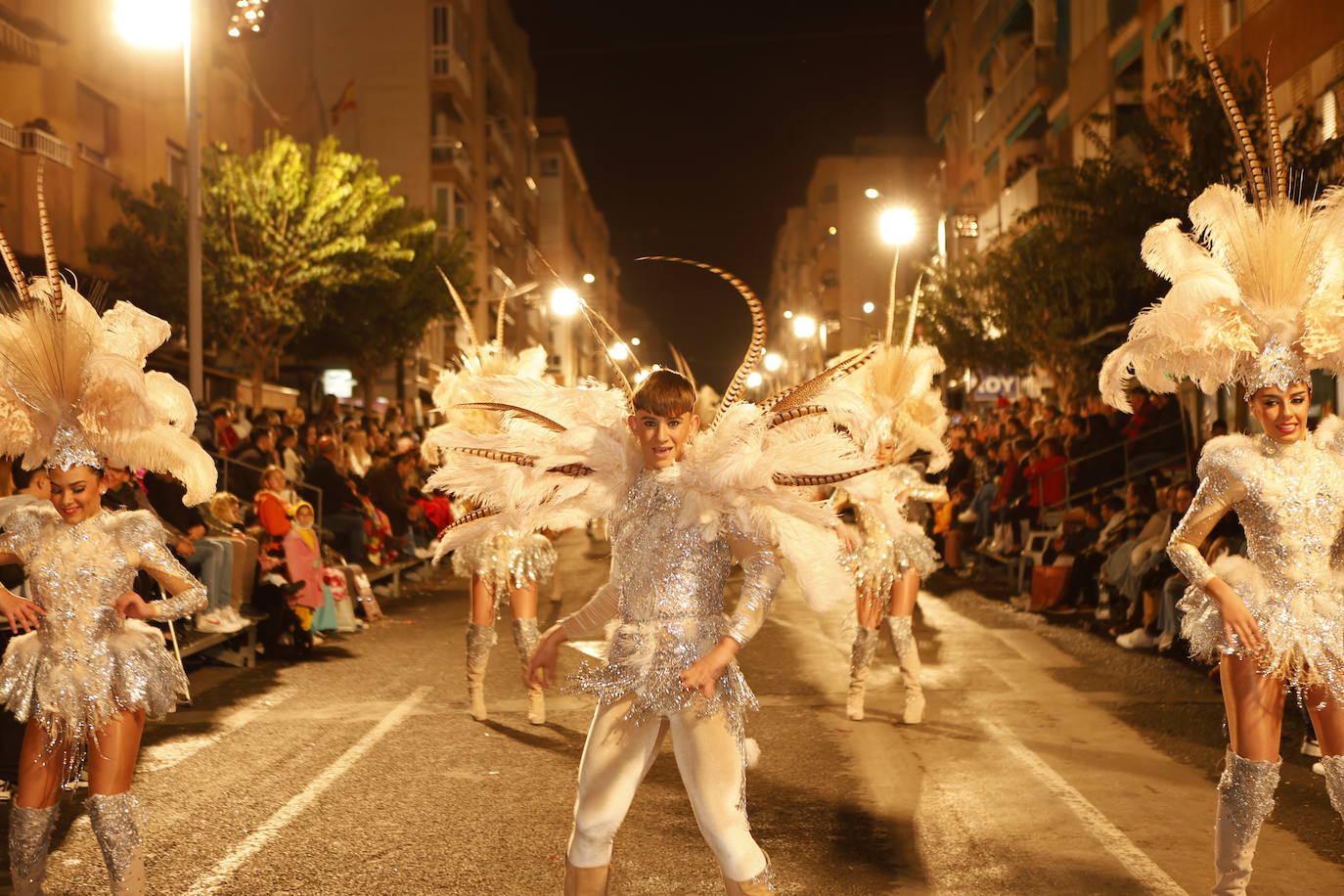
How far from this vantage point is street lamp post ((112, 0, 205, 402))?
16.0m

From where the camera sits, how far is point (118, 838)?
4969 mm

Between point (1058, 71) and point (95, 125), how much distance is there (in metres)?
23.9

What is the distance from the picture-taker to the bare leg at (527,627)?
8.94 metres

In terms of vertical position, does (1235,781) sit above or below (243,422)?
below

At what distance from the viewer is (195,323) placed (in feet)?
56.6

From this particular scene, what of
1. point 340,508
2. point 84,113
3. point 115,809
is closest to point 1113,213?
point 340,508

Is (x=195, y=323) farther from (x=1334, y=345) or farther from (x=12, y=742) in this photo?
(x=1334, y=345)

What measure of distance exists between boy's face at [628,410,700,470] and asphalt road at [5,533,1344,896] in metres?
1.86

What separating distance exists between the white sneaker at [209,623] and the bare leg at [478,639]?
2.82 metres

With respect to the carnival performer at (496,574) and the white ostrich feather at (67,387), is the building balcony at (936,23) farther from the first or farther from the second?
the white ostrich feather at (67,387)

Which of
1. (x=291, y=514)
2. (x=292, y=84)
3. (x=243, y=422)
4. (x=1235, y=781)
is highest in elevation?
(x=292, y=84)

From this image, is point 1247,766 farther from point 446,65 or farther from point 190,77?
point 446,65

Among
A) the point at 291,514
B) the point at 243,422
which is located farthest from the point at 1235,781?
the point at 243,422

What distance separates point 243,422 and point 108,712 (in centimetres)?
1587
